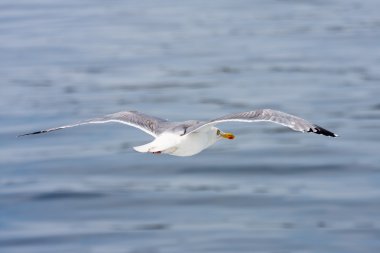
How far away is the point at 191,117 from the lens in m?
21.5

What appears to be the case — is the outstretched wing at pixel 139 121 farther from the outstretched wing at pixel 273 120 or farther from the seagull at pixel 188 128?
the outstretched wing at pixel 273 120

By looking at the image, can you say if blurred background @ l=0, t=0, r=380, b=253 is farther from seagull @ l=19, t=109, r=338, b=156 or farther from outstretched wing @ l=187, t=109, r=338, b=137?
outstretched wing @ l=187, t=109, r=338, b=137

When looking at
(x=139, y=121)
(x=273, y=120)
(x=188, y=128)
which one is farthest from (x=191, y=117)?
(x=273, y=120)

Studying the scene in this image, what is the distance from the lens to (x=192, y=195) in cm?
1856

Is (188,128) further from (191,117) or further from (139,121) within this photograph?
(191,117)

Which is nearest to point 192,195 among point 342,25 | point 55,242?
point 55,242

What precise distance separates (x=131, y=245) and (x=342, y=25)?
13.9m

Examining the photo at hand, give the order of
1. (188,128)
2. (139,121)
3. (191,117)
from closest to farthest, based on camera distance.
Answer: (188,128) < (139,121) < (191,117)

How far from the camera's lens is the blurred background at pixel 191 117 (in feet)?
57.1

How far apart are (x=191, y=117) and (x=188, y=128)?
932cm

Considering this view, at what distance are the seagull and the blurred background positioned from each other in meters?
3.77

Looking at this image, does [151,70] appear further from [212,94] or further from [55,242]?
[55,242]

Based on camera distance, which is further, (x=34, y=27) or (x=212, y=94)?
(x=34, y=27)

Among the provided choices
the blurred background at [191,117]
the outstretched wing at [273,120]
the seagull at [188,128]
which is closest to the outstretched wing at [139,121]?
the seagull at [188,128]
